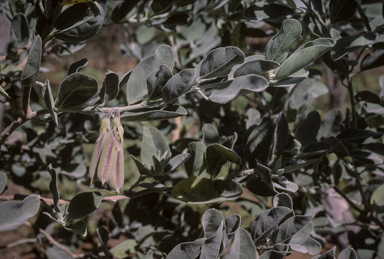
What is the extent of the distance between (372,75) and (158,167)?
5.56 metres

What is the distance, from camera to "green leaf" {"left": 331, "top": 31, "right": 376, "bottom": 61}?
57 centimetres

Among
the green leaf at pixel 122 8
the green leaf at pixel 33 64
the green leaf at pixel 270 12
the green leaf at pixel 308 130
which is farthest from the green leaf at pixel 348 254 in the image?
the green leaf at pixel 122 8

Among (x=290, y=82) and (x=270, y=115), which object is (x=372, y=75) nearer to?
(x=270, y=115)

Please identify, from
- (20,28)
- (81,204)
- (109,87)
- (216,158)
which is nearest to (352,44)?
(216,158)

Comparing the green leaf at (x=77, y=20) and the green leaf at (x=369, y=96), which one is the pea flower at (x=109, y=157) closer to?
the green leaf at (x=77, y=20)

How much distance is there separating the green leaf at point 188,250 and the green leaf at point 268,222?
0.39 feet

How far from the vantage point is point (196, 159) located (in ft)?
2.08

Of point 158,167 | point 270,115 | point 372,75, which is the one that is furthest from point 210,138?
point 372,75

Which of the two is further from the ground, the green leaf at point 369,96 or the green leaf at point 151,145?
the green leaf at point 369,96

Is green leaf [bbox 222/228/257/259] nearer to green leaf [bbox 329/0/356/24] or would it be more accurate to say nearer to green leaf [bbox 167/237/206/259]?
green leaf [bbox 167/237/206/259]

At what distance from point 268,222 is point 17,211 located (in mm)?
391

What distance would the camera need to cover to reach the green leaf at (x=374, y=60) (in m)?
0.65

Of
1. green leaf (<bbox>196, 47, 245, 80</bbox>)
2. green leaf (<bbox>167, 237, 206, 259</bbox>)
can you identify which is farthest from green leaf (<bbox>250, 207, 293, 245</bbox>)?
green leaf (<bbox>196, 47, 245, 80</bbox>)

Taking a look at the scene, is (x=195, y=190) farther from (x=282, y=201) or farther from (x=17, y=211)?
(x=17, y=211)
